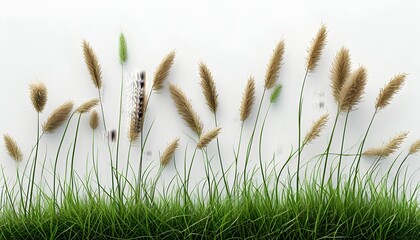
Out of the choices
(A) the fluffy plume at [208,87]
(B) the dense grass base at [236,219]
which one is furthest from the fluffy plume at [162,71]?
(B) the dense grass base at [236,219]

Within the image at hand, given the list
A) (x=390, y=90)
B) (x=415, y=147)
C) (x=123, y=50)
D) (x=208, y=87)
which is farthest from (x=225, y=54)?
(x=415, y=147)

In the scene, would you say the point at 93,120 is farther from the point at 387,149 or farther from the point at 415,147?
the point at 415,147

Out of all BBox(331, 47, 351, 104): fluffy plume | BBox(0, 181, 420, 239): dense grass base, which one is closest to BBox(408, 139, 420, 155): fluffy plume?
BBox(0, 181, 420, 239): dense grass base

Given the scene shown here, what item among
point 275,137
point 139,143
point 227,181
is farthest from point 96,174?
point 275,137

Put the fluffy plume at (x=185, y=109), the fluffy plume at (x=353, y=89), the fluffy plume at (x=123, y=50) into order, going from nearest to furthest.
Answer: the fluffy plume at (x=353, y=89), the fluffy plume at (x=185, y=109), the fluffy plume at (x=123, y=50)

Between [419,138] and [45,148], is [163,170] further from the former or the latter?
[419,138]

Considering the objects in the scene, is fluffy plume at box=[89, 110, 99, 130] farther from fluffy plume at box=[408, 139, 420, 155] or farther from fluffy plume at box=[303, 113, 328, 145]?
fluffy plume at box=[408, 139, 420, 155]

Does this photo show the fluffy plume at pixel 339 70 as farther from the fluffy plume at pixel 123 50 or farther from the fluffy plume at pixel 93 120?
the fluffy plume at pixel 93 120
